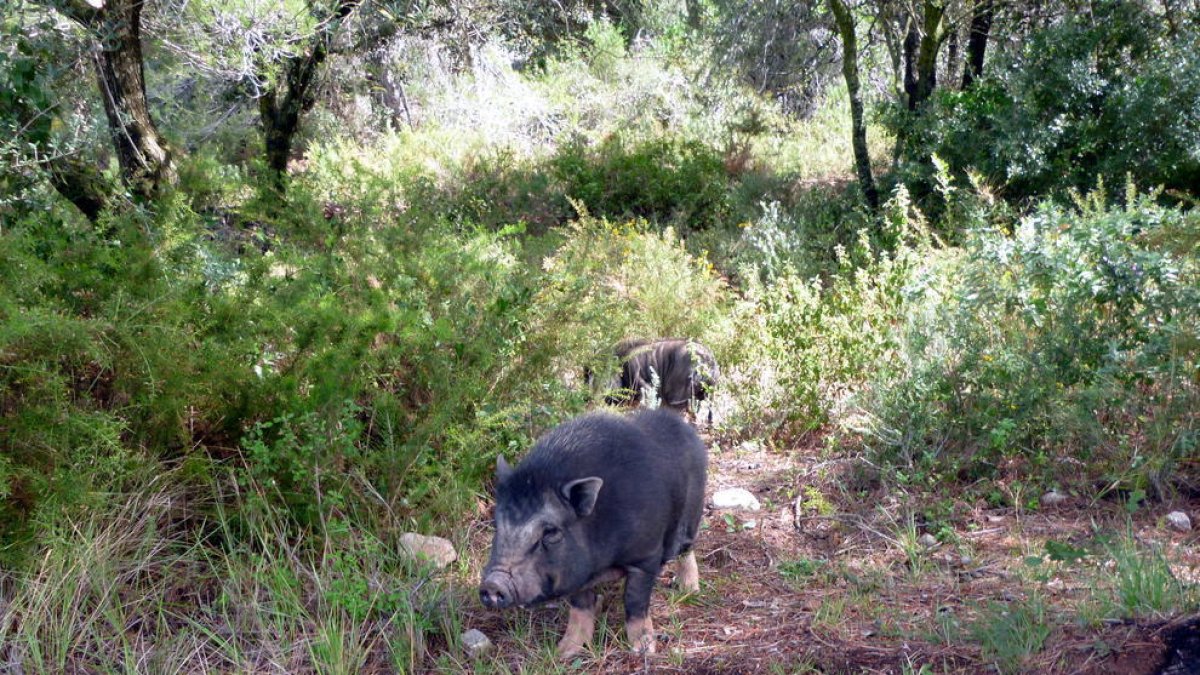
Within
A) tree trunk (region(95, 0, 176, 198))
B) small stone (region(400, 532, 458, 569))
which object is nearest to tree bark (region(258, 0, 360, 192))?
tree trunk (region(95, 0, 176, 198))

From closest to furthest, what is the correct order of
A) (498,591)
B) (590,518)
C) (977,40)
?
(498,591), (590,518), (977,40)

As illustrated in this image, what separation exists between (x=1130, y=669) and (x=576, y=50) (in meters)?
13.9

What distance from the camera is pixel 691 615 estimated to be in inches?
183

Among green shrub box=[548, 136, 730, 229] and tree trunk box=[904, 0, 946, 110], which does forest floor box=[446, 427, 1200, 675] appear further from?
green shrub box=[548, 136, 730, 229]

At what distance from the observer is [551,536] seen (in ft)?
13.1

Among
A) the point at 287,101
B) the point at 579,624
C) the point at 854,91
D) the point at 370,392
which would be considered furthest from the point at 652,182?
the point at 579,624

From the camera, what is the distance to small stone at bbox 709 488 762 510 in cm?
592

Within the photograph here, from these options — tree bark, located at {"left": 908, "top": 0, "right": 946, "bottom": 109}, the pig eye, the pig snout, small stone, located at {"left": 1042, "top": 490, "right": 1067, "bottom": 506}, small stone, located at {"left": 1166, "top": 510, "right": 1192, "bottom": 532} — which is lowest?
small stone, located at {"left": 1042, "top": 490, "right": 1067, "bottom": 506}

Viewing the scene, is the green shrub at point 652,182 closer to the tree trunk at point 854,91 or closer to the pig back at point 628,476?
the tree trunk at point 854,91

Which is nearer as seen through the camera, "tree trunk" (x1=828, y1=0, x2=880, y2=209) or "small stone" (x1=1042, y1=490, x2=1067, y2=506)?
"small stone" (x1=1042, y1=490, x2=1067, y2=506)

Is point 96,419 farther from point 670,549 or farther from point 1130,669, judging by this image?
point 1130,669

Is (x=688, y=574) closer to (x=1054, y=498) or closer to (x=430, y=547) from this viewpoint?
(x=430, y=547)

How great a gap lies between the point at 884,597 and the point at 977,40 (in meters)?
11.9

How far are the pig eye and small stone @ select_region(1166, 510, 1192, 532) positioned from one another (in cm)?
327
